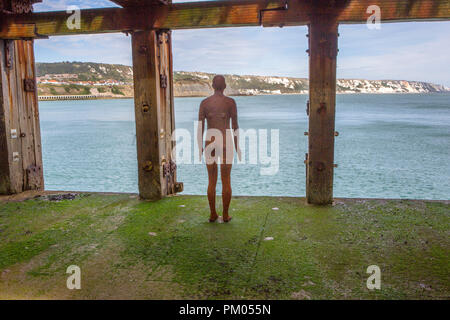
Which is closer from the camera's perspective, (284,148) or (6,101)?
(6,101)

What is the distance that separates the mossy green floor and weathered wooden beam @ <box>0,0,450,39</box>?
2.86 m

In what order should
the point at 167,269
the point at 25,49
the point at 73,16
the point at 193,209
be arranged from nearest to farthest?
1. the point at 167,269
2. the point at 193,209
3. the point at 73,16
4. the point at 25,49

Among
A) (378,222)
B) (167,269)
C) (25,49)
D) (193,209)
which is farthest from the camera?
(25,49)

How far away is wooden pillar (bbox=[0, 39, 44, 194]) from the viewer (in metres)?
7.00

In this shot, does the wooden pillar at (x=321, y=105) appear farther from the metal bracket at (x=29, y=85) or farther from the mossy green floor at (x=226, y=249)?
the metal bracket at (x=29, y=85)

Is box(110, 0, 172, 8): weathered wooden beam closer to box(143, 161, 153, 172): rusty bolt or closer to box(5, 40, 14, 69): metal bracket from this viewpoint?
box(5, 40, 14, 69): metal bracket

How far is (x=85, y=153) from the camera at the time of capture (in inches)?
1163

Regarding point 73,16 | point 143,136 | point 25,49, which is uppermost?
point 73,16

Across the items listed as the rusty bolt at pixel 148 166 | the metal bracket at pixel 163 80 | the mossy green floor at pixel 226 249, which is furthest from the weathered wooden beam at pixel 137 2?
the mossy green floor at pixel 226 249

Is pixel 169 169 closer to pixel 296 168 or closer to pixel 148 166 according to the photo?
pixel 148 166

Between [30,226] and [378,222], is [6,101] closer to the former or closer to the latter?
[30,226]

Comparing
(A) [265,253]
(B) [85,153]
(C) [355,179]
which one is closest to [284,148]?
(C) [355,179]

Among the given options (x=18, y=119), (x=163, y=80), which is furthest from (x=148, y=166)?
(x=18, y=119)

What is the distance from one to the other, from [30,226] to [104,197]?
168cm
